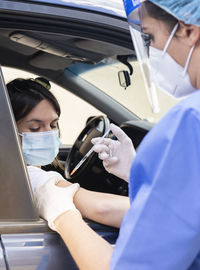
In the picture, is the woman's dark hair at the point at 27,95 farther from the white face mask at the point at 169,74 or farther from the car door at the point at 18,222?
the white face mask at the point at 169,74

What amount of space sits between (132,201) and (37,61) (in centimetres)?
168

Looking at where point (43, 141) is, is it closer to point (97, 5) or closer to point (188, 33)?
point (97, 5)

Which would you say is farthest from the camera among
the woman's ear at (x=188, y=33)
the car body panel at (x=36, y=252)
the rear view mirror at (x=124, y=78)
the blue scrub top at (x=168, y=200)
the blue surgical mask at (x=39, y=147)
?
the rear view mirror at (x=124, y=78)

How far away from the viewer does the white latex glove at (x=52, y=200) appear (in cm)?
166

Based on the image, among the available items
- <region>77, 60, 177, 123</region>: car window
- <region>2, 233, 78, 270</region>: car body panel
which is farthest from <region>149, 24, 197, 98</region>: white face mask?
<region>77, 60, 177, 123</region>: car window

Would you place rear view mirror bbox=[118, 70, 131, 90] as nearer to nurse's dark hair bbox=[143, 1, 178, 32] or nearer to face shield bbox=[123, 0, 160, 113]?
face shield bbox=[123, 0, 160, 113]

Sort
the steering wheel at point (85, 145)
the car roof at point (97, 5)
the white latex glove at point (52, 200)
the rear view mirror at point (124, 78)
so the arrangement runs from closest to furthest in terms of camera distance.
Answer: the white latex glove at point (52, 200) < the car roof at point (97, 5) < the rear view mirror at point (124, 78) < the steering wheel at point (85, 145)

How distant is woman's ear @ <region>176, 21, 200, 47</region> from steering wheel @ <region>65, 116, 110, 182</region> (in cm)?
155

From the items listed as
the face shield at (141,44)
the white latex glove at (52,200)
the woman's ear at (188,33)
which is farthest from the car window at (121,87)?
the woman's ear at (188,33)

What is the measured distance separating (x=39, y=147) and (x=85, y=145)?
0.80 m

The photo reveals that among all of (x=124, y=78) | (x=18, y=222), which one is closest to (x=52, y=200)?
(x=18, y=222)

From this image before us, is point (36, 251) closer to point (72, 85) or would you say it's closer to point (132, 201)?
point (132, 201)

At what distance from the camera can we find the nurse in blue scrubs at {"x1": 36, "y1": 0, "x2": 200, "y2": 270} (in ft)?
3.56

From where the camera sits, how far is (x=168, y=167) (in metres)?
1.09
